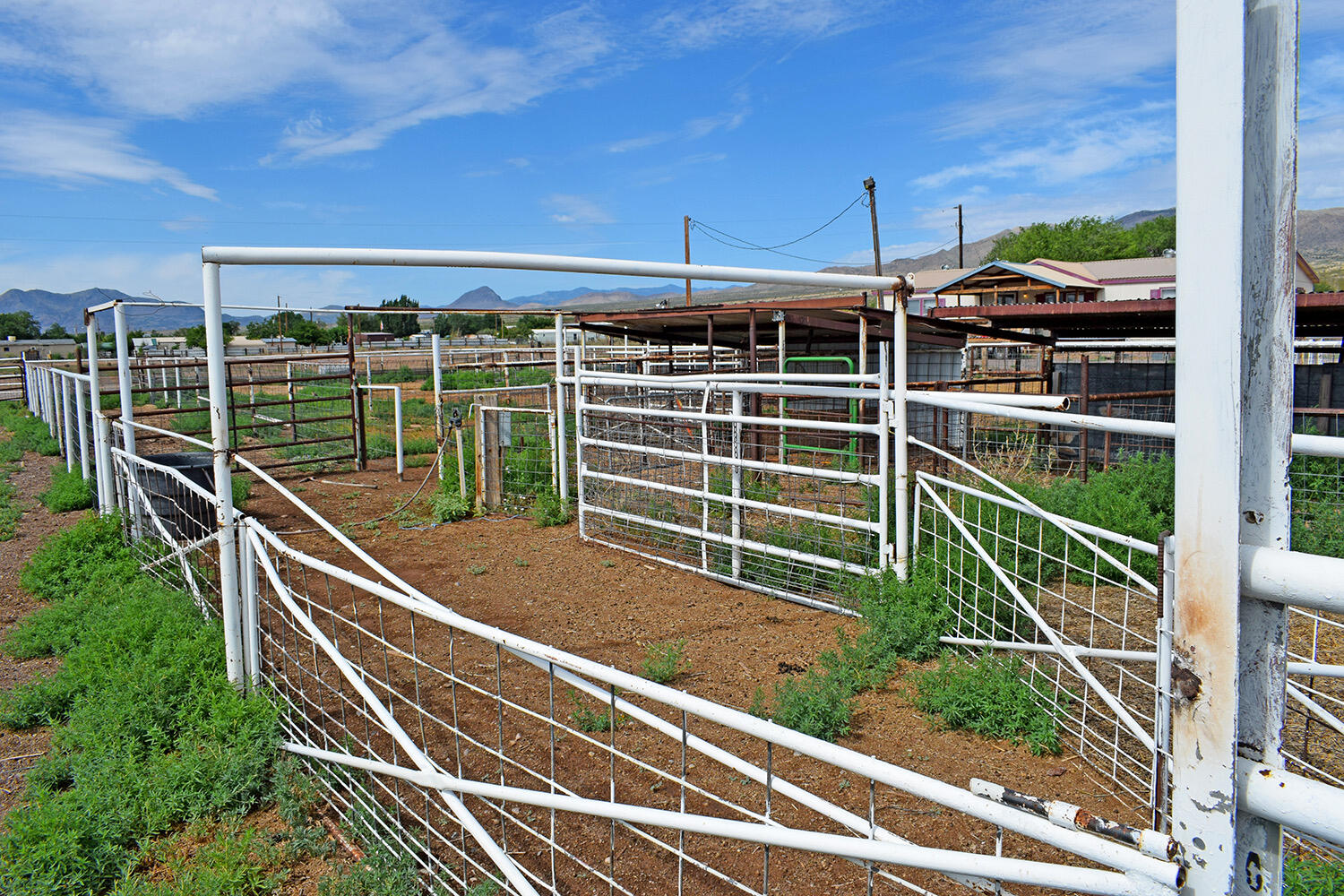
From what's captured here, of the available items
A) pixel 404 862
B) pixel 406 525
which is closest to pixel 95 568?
pixel 406 525

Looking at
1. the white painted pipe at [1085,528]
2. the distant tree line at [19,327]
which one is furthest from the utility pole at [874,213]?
the distant tree line at [19,327]

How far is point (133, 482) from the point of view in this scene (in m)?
6.92

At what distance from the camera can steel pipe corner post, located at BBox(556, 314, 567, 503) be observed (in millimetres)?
8906

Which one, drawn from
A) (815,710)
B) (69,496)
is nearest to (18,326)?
(69,496)

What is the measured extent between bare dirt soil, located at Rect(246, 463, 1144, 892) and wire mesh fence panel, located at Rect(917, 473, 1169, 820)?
0.96 feet

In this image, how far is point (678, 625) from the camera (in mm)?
5742

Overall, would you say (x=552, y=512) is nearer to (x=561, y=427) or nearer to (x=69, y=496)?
(x=561, y=427)

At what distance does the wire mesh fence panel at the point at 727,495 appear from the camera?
580 centimetres

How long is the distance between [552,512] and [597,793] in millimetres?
5785

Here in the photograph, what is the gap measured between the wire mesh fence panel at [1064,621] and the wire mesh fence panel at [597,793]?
76cm

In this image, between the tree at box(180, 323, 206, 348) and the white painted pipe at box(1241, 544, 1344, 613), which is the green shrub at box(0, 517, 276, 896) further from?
the tree at box(180, 323, 206, 348)

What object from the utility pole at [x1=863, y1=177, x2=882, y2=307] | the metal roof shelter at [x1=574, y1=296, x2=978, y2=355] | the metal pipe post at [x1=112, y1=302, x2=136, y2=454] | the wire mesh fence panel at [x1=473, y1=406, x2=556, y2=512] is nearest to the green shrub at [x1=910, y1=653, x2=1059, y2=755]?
the metal roof shelter at [x1=574, y1=296, x2=978, y2=355]

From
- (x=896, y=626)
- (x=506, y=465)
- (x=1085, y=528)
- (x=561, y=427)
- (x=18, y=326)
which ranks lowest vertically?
(x=896, y=626)

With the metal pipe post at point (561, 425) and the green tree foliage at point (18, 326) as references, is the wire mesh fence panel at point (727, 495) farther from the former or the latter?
the green tree foliage at point (18, 326)
